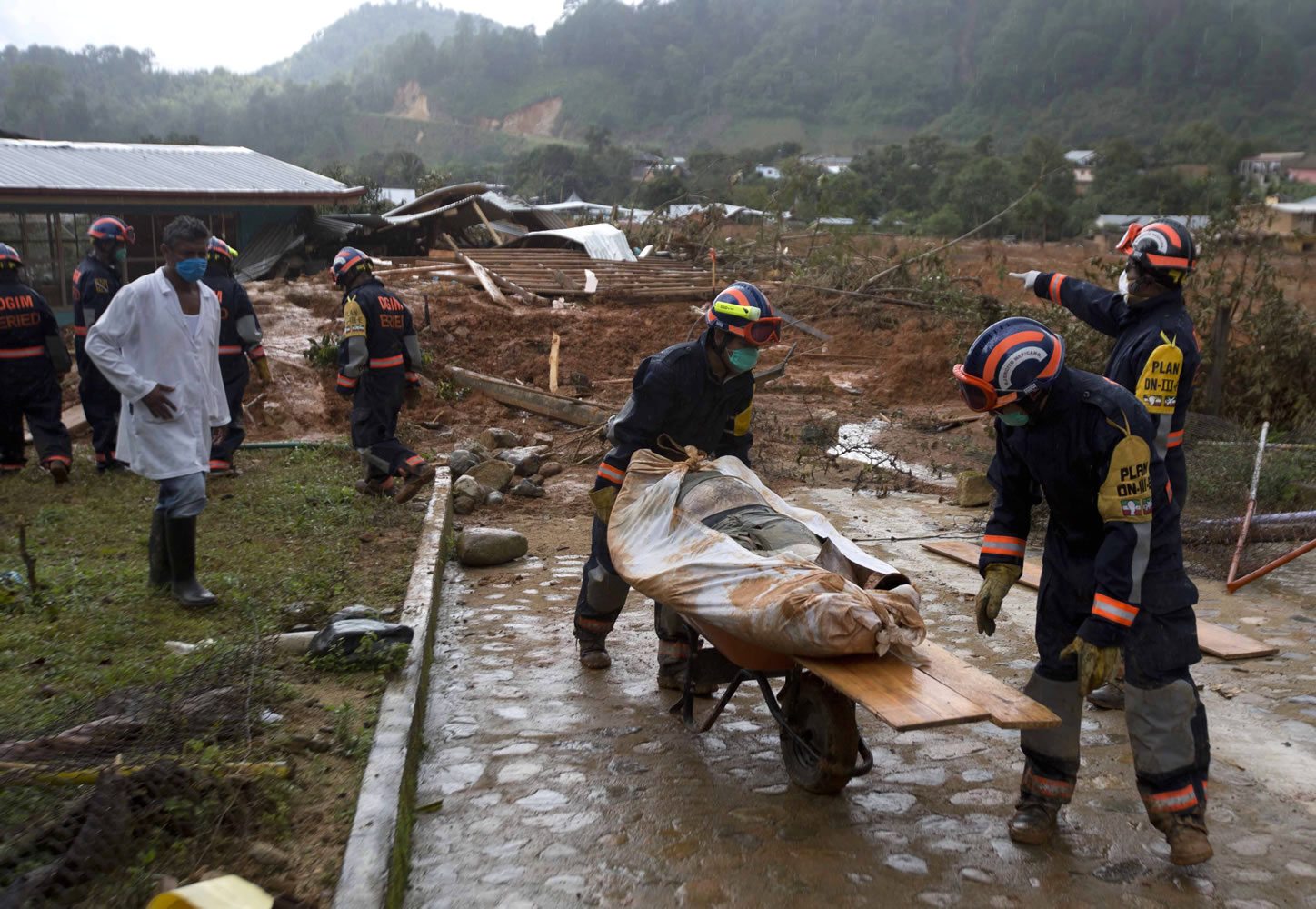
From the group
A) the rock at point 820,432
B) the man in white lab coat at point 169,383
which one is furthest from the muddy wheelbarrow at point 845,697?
the rock at point 820,432

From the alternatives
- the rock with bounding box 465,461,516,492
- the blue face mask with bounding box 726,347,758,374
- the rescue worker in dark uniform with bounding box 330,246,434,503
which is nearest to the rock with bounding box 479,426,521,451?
the rock with bounding box 465,461,516,492

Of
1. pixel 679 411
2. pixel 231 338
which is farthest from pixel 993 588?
pixel 231 338

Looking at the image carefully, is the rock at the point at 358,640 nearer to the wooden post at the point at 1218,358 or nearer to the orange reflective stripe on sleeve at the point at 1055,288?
the orange reflective stripe on sleeve at the point at 1055,288

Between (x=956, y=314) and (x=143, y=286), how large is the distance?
1240 cm

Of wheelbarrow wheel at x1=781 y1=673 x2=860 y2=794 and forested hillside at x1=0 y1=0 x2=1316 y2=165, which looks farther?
forested hillside at x1=0 y1=0 x2=1316 y2=165

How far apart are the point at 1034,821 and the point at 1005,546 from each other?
35.1 inches

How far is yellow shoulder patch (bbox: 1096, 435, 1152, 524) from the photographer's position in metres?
3.16

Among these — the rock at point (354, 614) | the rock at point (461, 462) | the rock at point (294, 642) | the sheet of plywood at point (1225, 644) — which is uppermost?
the sheet of plywood at point (1225, 644)

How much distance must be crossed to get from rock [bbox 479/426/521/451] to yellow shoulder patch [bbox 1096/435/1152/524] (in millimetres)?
7238

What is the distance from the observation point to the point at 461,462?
909 cm

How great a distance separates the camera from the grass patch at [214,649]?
2.94 metres

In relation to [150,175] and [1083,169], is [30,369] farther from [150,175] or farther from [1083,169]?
[1083,169]

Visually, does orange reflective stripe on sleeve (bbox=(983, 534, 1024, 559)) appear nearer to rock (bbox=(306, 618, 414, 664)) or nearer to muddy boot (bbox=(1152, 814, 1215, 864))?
muddy boot (bbox=(1152, 814, 1215, 864))

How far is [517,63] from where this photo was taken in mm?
111062
